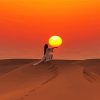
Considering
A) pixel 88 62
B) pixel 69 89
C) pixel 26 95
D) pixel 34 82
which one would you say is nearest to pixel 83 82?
pixel 69 89

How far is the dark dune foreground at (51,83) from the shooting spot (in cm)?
393

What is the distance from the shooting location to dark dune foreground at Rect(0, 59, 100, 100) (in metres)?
3.93

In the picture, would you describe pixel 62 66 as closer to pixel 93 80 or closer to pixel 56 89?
pixel 93 80

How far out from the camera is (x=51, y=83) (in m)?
4.36

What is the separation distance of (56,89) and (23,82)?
2.60 feet

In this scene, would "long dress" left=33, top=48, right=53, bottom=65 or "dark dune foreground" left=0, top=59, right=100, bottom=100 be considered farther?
"long dress" left=33, top=48, right=53, bottom=65

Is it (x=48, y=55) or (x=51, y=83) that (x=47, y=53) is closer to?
(x=48, y=55)

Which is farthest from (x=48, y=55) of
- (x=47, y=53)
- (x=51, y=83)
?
(x=51, y=83)

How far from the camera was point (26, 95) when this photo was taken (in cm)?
384

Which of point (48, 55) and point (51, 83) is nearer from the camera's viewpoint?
point (51, 83)

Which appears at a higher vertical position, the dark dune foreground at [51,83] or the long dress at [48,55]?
the long dress at [48,55]

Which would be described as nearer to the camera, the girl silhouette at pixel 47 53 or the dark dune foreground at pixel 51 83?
the dark dune foreground at pixel 51 83

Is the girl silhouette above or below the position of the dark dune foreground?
above

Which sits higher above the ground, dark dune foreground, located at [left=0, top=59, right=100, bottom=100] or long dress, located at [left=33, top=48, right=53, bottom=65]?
long dress, located at [left=33, top=48, right=53, bottom=65]
